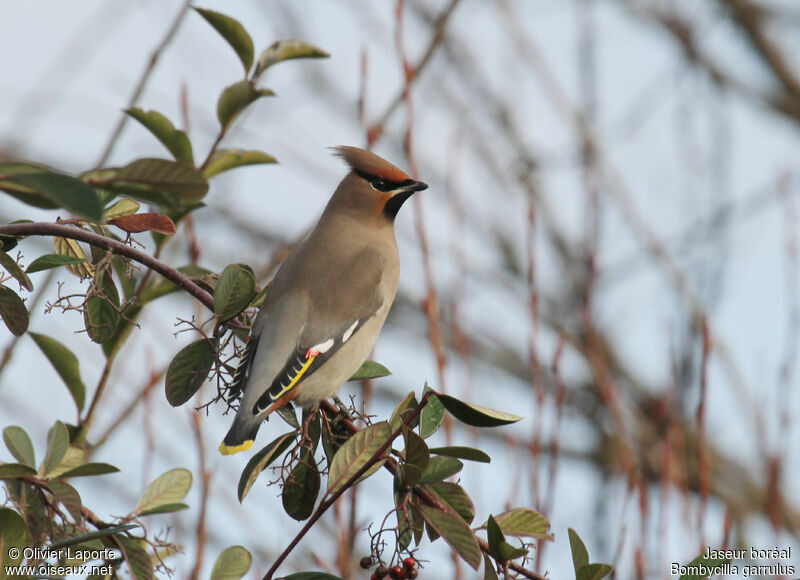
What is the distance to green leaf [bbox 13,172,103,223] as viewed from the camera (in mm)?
1256

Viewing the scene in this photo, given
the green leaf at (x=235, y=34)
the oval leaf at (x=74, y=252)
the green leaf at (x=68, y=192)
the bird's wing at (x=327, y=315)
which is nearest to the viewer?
the green leaf at (x=68, y=192)

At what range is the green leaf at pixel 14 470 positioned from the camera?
1.66 metres

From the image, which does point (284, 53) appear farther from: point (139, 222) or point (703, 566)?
point (703, 566)

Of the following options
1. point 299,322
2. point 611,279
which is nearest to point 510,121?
point 611,279

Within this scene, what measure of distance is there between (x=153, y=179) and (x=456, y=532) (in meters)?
0.70

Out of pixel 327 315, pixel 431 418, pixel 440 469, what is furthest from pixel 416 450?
pixel 327 315

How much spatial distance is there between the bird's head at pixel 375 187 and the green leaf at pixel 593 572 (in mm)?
1846

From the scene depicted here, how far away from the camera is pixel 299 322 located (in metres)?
2.59

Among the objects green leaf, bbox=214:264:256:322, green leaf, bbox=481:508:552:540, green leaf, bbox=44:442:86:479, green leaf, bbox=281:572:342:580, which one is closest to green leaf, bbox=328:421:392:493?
green leaf, bbox=281:572:342:580

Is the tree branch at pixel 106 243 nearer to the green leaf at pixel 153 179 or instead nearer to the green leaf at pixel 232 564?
the green leaf at pixel 153 179

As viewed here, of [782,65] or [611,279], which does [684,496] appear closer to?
[611,279]

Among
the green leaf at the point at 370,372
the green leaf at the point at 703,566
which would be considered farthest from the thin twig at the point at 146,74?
the green leaf at the point at 703,566

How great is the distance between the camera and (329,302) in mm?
2742

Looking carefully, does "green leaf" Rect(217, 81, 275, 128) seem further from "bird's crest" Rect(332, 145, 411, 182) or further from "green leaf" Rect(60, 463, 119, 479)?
"bird's crest" Rect(332, 145, 411, 182)
